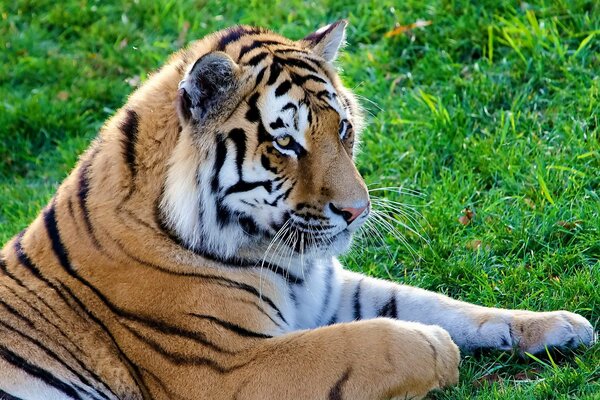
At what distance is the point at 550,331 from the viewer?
3658 millimetres

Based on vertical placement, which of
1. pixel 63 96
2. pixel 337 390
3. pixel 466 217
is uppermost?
pixel 337 390

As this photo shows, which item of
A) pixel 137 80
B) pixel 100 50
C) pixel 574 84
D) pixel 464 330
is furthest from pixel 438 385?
Result: pixel 100 50

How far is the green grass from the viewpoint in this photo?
13.6 ft

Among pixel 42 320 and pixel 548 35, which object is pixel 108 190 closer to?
pixel 42 320

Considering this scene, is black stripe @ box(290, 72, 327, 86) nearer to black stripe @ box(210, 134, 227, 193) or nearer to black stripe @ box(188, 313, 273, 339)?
black stripe @ box(210, 134, 227, 193)

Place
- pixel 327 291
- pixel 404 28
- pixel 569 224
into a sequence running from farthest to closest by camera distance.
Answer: pixel 404 28
pixel 569 224
pixel 327 291

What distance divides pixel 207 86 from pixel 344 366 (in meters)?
1.06

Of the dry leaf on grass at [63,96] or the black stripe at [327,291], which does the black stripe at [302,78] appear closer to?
the black stripe at [327,291]

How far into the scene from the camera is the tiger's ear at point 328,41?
3.85 m

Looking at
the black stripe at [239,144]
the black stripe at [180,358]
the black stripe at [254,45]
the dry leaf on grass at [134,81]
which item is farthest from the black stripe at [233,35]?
the dry leaf on grass at [134,81]

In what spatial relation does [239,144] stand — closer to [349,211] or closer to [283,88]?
[283,88]

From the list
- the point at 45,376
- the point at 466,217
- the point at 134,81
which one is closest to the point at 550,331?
the point at 466,217

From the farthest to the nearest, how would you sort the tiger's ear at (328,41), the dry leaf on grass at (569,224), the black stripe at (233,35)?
the dry leaf on grass at (569,224) < the tiger's ear at (328,41) < the black stripe at (233,35)

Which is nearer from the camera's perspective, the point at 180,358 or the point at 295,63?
the point at 180,358
